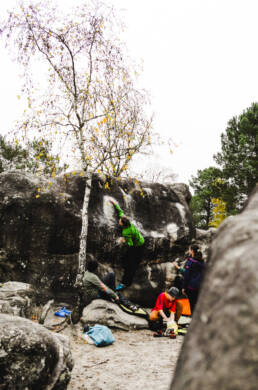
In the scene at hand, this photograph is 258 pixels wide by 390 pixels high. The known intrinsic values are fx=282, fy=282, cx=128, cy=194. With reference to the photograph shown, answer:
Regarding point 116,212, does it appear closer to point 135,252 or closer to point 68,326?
point 135,252

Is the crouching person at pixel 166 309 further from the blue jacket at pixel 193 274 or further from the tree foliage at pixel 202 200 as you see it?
the tree foliage at pixel 202 200

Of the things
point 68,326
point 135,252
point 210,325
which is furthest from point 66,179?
point 210,325

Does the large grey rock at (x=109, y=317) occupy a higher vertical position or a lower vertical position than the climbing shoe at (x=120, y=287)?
lower

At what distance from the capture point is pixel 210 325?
2.47 ft

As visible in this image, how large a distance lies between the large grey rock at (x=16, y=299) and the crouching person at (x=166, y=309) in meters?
3.08

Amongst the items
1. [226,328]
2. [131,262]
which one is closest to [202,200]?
[131,262]

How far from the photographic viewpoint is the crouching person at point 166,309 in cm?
700

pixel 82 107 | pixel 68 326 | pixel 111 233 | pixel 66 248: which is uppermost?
pixel 82 107

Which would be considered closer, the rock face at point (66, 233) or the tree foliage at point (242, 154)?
the rock face at point (66, 233)

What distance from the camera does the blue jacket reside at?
19.2 feet

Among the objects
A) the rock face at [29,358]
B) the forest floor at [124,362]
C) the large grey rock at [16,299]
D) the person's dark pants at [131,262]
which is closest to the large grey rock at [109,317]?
the forest floor at [124,362]

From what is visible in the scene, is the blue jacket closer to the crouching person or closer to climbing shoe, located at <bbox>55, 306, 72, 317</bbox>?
the crouching person

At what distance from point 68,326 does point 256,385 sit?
6.85 meters

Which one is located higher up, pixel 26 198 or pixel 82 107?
pixel 82 107
